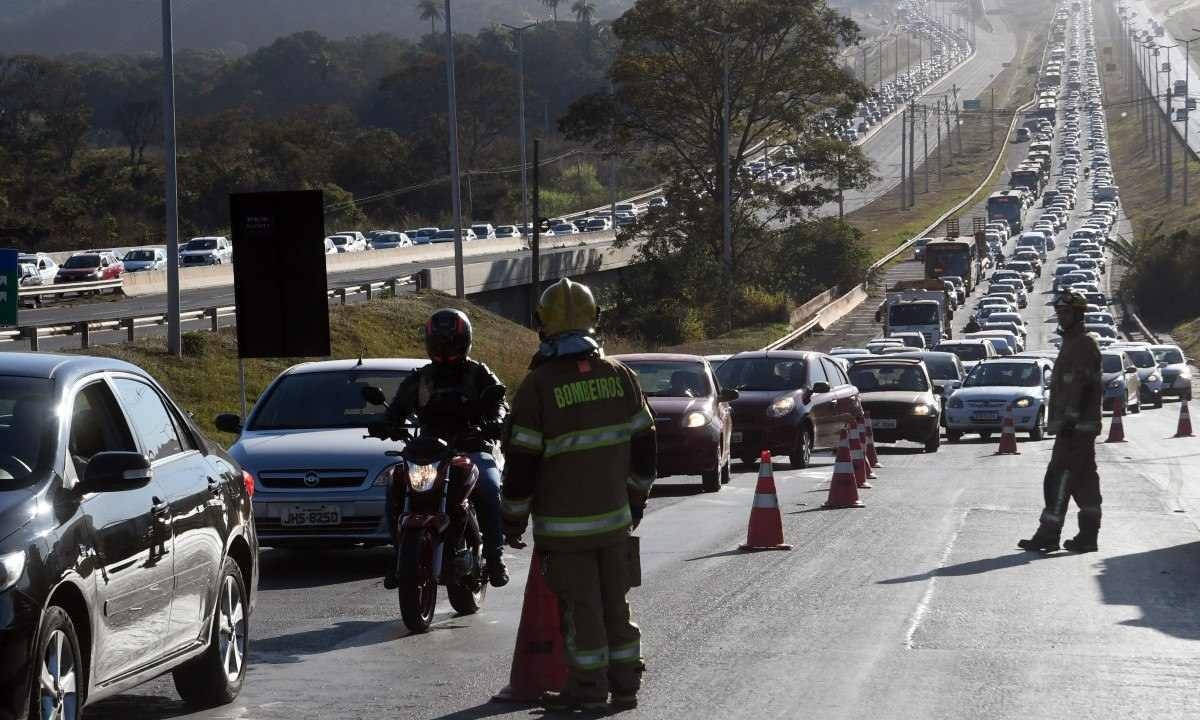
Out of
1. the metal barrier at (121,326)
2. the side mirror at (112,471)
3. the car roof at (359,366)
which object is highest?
the side mirror at (112,471)

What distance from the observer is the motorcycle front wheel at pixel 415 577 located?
10.3m

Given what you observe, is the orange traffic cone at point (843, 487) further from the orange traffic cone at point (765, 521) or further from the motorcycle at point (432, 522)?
the motorcycle at point (432, 522)

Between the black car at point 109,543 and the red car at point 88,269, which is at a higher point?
the red car at point 88,269

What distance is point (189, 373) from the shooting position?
37562mm

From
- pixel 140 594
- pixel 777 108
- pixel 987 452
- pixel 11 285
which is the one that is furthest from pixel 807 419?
pixel 777 108

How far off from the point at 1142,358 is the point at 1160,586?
37896mm

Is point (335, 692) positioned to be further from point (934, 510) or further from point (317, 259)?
point (317, 259)

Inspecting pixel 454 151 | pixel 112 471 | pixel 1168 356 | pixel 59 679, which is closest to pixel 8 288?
pixel 112 471

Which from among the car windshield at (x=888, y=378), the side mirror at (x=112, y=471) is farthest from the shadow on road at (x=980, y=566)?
the car windshield at (x=888, y=378)

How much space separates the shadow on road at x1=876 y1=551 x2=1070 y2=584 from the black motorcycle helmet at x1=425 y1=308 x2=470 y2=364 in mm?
3362

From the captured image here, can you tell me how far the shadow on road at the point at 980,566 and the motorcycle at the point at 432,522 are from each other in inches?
124

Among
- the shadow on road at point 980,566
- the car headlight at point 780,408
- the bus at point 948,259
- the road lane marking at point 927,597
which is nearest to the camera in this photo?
the road lane marking at point 927,597

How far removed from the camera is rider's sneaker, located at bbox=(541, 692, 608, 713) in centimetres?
791

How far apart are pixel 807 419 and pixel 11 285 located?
10385 mm
